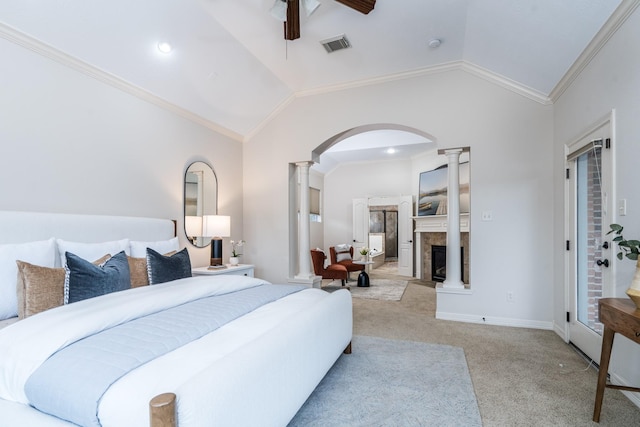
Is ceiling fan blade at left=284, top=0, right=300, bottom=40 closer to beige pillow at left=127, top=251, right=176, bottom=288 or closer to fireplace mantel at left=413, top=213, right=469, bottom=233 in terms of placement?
beige pillow at left=127, top=251, right=176, bottom=288

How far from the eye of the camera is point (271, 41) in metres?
3.57

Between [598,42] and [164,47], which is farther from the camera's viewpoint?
[164,47]

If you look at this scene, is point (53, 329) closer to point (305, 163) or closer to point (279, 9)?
point (279, 9)

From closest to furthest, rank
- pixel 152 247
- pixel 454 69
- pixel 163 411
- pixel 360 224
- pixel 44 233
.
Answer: pixel 163 411, pixel 44 233, pixel 152 247, pixel 454 69, pixel 360 224

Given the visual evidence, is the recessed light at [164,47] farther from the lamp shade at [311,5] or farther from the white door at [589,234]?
the white door at [589,234]

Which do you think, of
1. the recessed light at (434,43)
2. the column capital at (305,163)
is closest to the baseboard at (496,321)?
the column capital at (305,163)

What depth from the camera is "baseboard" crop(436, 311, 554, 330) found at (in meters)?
3.61

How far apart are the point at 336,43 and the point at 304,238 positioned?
272cm

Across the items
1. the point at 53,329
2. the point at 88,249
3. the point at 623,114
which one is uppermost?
the point at 623,114

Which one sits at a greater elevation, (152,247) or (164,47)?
(164,47)

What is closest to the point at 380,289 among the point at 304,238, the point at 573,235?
the point at 304,238


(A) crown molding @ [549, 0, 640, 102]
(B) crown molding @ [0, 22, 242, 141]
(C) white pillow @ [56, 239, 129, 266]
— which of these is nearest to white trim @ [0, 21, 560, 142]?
(B) crown molding @ [0, 22, 242, 141]

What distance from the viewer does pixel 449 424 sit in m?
1.82

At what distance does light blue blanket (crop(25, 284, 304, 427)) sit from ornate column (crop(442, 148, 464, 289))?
3194 mm
